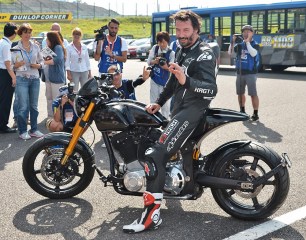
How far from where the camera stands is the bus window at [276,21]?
18031mm

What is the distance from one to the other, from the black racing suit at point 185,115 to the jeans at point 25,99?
403cm

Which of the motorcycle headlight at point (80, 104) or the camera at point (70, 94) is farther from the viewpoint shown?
the camera at point (70, 94)

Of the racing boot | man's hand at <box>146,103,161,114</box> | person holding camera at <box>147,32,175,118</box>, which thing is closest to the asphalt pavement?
the racing boot

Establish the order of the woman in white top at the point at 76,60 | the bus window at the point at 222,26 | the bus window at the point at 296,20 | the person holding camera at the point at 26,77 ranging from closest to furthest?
1. the person holding camera at the point at 26,77
2. the woman in white top at the point at 76,60
3. the bus window at the point at 296,20
4. the bus window at the point at 222,26

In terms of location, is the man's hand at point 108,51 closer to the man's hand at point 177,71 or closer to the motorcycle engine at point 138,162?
the motorcycle engine at point 138,162

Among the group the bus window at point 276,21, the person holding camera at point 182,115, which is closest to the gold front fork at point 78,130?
the person holding camera at point 182,115

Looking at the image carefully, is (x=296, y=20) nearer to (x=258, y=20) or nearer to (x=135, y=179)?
(x=258, y=20)

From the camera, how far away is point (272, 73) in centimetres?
1902

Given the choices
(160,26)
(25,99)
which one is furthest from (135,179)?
(160,26)

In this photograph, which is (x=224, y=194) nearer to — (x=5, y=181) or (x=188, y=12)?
(x=188, y=12)

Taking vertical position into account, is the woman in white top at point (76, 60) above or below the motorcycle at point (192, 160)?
above

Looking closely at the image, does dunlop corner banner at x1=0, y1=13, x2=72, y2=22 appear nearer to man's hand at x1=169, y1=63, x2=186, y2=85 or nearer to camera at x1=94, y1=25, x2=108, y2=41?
camera at x1=94, y1=25, x2=108, y2=41

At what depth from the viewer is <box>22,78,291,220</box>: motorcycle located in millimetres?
4102

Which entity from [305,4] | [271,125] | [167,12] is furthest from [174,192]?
[167,12]
